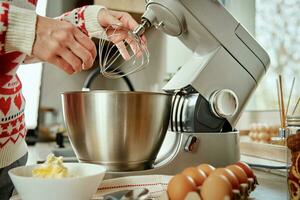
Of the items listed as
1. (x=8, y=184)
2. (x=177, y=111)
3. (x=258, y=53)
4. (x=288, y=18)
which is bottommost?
(x=8, y=184)

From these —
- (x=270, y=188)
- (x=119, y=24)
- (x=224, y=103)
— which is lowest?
(x=270, y=188)

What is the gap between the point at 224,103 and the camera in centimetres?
61

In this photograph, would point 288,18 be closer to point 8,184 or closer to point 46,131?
point 8,184

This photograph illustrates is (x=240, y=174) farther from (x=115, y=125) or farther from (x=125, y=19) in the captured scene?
(x=125, y=19)

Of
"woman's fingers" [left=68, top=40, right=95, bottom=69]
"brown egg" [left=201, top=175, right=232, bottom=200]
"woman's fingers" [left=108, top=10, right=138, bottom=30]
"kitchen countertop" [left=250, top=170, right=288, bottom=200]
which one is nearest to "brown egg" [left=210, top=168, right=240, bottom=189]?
"brown egg" [left=201, top=175, right=232, bottom=200]

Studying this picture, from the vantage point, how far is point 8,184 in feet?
2.41

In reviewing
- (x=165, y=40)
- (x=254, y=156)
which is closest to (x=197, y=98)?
(x=254, y=156)

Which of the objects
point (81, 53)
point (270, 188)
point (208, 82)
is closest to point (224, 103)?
point (208, 82)

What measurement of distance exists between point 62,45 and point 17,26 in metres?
0.06

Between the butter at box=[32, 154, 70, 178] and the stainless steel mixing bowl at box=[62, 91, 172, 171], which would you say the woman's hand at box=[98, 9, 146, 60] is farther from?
the butter at box=[32, 154, 70, 178]

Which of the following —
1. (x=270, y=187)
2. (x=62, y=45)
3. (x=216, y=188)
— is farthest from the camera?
(x=270, y=187)

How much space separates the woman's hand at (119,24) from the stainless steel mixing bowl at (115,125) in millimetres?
167

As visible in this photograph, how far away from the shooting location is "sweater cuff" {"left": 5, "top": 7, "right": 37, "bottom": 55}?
0.46 m

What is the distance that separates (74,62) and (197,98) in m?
0.23
